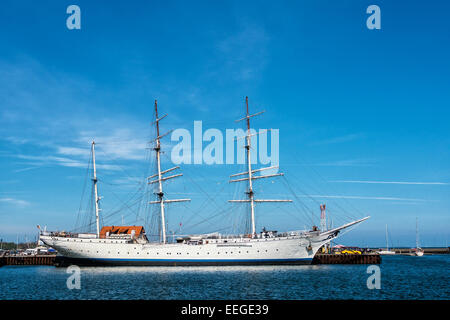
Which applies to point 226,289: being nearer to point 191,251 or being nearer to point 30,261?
point 191,251

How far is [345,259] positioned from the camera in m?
74.9

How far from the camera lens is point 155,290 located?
32.9 m

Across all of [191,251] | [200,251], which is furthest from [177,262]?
[200,251]

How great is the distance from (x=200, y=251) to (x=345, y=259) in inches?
1350

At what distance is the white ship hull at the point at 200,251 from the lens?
5688cm

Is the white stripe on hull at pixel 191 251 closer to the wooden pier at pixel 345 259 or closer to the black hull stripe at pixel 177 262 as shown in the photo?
the black hull stripe at pixel 177 262

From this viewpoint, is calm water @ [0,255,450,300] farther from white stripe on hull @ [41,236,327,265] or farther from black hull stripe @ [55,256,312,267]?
black hull stripe @ [55,256,312,267]

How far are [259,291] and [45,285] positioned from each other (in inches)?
925

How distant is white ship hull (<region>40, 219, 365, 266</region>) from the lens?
56.9m

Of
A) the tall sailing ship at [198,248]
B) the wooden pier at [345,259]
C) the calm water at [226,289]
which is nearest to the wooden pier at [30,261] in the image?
the tall sailing ship at [198,248]

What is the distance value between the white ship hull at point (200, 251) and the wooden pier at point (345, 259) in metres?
15.2

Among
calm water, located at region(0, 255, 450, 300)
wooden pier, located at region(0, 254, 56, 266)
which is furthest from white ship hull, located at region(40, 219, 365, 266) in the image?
wooden pier, located at region(0, 254, 56, 266)
